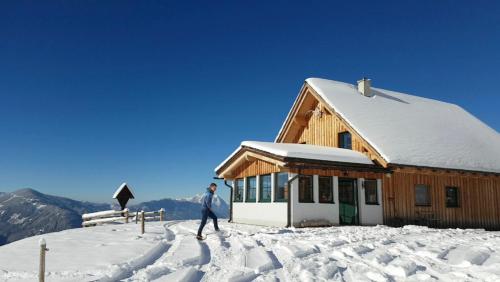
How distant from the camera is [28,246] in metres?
9.19

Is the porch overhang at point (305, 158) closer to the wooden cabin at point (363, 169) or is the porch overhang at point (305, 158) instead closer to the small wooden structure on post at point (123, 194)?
the wooden cabin at point (363, 169)

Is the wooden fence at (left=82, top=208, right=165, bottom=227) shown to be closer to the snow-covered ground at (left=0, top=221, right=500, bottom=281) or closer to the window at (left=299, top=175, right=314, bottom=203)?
the window at (left=299, top=175, right=314, bottom=203)

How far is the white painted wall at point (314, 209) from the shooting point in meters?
15.5

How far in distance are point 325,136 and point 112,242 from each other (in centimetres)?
1381

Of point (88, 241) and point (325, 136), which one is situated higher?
point (325, 136)

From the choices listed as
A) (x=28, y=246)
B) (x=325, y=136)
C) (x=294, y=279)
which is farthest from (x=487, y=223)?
(x=28, y=246)

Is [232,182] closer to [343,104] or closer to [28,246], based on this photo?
[343,104]

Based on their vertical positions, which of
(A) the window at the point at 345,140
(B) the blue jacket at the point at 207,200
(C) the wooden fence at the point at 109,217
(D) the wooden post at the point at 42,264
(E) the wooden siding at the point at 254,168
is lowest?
(C) the wooden fence at the point at 109,217

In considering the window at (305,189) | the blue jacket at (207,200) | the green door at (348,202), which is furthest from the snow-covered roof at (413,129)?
the blue jacket at (207,200)

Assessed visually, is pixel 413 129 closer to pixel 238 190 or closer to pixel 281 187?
pixel 281 187

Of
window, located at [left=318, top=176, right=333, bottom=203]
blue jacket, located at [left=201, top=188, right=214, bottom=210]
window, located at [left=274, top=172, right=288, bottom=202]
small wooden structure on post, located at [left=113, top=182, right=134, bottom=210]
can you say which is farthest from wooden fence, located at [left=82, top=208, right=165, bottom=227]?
window, located at [left=318, top=176, right=333, bottom=203]

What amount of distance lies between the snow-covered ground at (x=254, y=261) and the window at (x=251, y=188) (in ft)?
27.6

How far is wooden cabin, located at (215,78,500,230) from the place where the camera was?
15984 mm

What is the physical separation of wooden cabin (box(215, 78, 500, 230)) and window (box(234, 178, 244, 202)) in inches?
2.1
